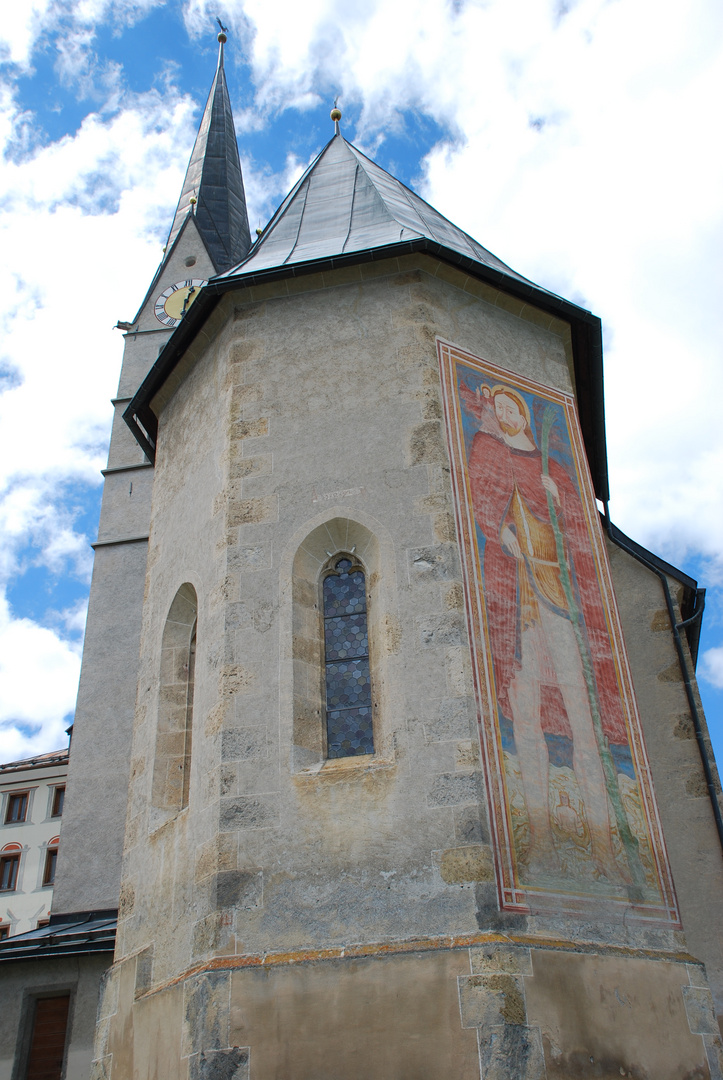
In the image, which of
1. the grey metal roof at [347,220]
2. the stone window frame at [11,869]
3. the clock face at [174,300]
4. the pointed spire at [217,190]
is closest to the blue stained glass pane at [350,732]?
the grey metal roof at [347,220]

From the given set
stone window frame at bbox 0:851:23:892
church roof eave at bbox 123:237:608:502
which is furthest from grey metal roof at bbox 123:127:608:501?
stone window frame at bbox 0:851:23:892

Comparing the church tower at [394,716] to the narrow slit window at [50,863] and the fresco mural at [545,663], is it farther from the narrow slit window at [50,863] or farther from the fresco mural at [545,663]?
the narrow slit window at [50,863]

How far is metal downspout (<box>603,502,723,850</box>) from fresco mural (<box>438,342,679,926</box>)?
2.04 metres

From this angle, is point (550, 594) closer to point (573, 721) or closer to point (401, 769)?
point (573, 721)

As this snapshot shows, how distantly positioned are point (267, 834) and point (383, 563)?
84.6 inches

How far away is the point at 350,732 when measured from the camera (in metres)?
7.30

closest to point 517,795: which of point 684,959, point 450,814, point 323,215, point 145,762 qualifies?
point 450,814

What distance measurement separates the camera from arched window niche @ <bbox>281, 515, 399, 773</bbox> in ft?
23.5

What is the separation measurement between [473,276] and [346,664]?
3.93 m

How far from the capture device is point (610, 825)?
23.5ft

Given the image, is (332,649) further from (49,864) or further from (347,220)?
(49,864)

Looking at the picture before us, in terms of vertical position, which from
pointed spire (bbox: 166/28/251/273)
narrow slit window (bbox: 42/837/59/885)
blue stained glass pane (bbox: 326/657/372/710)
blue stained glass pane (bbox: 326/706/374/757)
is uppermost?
pointed spire (bbox: 166/28/251/273)

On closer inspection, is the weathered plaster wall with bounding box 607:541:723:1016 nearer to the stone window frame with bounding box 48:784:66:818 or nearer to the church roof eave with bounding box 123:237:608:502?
the church roof eave with bounding box 123:237:608:502

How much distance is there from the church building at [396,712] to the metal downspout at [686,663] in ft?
0.08
